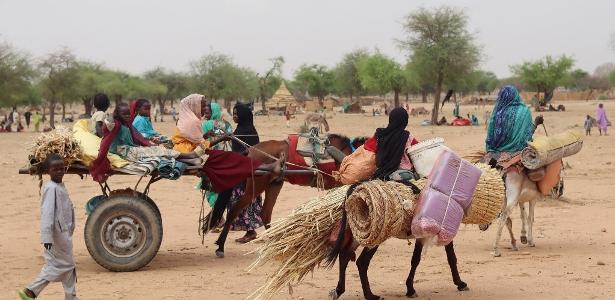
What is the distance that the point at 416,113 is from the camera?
6056 cm

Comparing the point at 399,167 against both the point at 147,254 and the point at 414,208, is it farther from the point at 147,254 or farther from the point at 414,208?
the point at 147,254

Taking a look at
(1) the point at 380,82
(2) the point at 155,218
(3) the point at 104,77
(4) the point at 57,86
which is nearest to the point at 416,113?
(1) the point at 380,82

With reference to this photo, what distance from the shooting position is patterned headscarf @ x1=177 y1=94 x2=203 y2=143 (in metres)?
10.2

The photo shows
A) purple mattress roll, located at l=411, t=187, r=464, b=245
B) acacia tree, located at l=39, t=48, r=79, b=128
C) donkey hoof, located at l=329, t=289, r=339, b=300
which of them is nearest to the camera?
purple mattress roll, located at l=411, t=187, r=464, b=245

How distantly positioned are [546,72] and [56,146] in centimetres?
6824

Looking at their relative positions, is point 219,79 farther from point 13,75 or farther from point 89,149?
point 89,149

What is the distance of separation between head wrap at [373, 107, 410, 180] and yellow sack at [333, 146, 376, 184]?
0.98 ft

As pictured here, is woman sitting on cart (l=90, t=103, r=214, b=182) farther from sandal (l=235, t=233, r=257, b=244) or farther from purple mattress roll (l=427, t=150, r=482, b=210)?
purple mattress roll (l=427, t=150, r=482, b=210)

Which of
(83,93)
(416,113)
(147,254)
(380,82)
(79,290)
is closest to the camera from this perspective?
(79,290)

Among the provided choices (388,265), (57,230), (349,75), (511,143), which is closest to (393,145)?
(388,265)

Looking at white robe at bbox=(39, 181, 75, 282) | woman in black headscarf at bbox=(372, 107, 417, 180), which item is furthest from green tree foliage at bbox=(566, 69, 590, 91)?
white robe at bbox=(39, 181, 75, 282)

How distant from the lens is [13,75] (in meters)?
53.5

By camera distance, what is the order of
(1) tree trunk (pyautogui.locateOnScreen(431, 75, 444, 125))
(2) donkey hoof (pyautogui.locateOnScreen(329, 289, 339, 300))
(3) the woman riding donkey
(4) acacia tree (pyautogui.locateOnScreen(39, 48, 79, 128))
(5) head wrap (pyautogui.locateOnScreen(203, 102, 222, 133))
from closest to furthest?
1. (2) donkey hoof (pyautogui.locateOnScreen(329, 289, 339, 300))
2. (3) the woman riding donkey
3. (5) head wrap (pyautogui.locateOnScreen(203, 102, 222, 133))
4. (1) tree trunk (pyautogui.locateOnScreen(431, 75, 444, 125))
5. (4) acacia tree (pyautogui.locateOnScreen(39, 48, 79, 128))

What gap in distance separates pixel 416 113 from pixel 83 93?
89.8ft
